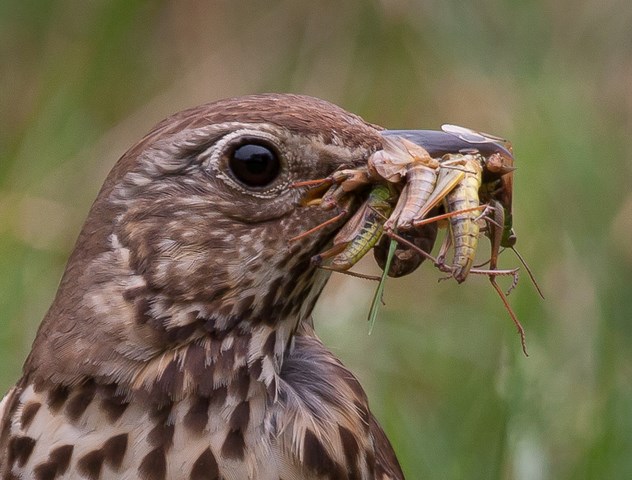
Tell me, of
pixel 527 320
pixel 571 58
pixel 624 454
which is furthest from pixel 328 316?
pixel 571 58

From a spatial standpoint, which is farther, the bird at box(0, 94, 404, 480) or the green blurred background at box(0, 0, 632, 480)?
the green blurred background at box(0, 0, 632, 480)

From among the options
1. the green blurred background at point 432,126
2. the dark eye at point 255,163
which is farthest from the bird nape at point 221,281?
the green blurred background at point 432,126

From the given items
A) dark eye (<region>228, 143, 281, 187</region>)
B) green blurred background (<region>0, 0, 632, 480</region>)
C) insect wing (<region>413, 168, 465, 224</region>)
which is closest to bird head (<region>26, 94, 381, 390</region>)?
dark eye (<region>228, 143, 281, 187</region>)

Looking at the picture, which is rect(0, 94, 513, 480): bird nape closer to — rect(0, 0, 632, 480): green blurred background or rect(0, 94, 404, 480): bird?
rect(0, 94, 404, 480): bird

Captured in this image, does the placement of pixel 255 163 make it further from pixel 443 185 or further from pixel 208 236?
pixel 443 185

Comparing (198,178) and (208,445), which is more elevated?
(198,178)

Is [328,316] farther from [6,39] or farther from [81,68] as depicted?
[6,39]
